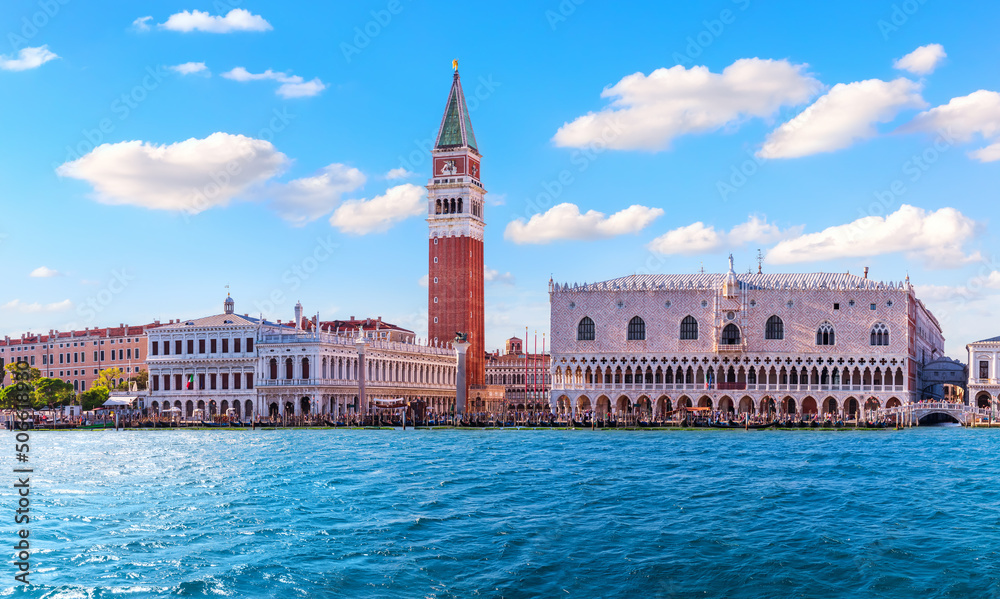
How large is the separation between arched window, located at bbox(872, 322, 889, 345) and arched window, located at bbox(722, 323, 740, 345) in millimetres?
8889

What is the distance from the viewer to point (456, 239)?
301 ft

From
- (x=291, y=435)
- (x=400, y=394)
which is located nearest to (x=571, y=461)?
(x=291, y=435)

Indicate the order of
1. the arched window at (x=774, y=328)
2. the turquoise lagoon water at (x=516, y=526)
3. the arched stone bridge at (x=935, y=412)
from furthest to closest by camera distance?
the arched window at (x=774, y=328)
the arched stone bridge at (x=935, y=412)
the turquoise lagoon water at (x=516, y=526)

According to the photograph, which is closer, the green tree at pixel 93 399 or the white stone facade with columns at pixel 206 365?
the white stone facade with columns at pixel 206 365

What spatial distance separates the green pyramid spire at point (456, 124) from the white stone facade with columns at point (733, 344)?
21775 mm

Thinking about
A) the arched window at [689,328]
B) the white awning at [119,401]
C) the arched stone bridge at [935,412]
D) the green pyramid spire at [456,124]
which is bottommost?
the arched stone bridge at [935,412]

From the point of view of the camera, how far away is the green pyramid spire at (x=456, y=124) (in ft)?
310

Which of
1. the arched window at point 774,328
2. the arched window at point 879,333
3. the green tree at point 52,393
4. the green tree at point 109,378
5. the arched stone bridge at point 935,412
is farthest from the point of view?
the green tree at point 109,378

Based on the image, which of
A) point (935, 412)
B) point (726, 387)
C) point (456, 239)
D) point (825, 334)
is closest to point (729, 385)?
point (726, 387)

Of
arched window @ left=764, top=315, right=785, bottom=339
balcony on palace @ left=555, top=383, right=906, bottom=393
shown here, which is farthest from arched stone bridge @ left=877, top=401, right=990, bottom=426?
arched window @ left=764, top=315, right=785, bottom=339

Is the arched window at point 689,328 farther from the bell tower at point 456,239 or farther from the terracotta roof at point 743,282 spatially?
the bell tower at point 456,239

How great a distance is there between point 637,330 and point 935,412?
19874mm

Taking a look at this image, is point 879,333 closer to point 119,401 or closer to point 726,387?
point 726,387

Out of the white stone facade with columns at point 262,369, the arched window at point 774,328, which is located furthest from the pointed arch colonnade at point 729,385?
the white stone facade with columns at point 262,369
